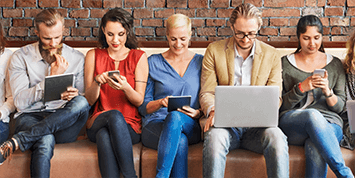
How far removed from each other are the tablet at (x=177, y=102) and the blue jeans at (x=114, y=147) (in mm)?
289

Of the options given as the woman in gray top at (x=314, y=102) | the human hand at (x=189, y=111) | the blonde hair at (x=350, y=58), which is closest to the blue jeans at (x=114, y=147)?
the human hand at (x=189, y=111)

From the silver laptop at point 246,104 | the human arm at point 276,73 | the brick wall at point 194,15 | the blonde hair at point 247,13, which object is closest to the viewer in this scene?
the silver laptop at point 246,104

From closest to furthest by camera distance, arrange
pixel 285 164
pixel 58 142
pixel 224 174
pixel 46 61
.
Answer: pixel 285 164 < pixel 224 174 < pixel 58 142 < pixel 46 61

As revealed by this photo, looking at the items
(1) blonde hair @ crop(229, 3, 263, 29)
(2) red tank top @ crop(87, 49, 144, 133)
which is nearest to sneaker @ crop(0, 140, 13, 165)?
(2) red tank top @ crop(87, 49, 144, 133)

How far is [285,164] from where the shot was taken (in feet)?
5.29

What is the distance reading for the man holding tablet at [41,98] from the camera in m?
1.75

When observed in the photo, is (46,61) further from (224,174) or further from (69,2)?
(224,174)

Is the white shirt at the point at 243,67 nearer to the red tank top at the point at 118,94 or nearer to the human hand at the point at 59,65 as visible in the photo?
the red tank top at the point at 118,94

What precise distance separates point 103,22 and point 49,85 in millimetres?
580

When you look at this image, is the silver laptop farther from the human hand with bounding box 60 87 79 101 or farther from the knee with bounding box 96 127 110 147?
the human hand with bounding box 60 87 79 101

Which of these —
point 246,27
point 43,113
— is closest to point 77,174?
point 43,113

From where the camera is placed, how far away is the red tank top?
2.10m

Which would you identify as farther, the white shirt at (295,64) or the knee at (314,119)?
the white shirt at (295,64)

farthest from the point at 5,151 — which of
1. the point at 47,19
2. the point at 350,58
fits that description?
the point at 350,58
